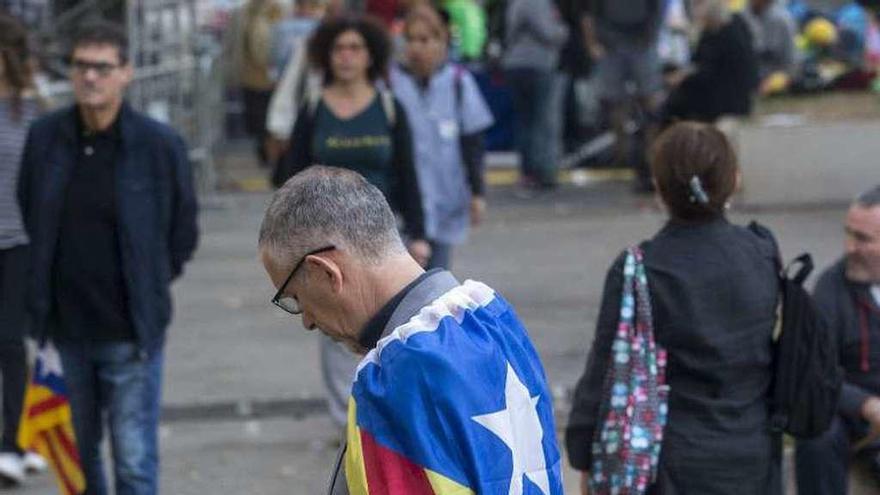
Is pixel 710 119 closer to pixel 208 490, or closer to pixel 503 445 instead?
pixel 208 490

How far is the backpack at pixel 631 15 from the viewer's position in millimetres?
15102

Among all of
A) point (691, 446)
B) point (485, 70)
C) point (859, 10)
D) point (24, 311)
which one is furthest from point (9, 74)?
point (859, 10)

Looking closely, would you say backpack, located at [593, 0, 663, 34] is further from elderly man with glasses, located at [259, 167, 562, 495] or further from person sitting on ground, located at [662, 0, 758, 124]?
elderly man with glasses, located at [259, 167, 562, 495]

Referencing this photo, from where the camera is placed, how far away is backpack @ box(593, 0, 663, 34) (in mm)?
15102

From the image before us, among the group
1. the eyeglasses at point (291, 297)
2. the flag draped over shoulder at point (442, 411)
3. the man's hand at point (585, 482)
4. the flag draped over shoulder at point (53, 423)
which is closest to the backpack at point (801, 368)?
the man's hand at point (585, 482)

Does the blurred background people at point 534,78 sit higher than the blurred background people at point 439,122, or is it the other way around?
the blurred background people at point 439,122

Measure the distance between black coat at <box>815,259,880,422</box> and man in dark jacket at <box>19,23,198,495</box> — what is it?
7.14ft

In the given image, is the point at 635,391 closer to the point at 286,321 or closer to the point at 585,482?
the point at 585,482

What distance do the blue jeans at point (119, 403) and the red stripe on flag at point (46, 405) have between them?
1.29 ft

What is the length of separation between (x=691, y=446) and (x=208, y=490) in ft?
10.4

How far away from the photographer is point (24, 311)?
7.45m

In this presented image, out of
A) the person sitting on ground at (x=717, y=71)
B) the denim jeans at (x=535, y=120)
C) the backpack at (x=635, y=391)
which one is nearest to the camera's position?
the backpack at (x=635, y=391)

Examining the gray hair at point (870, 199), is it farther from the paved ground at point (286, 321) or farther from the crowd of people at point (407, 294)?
the paved ground at point (286, 321)

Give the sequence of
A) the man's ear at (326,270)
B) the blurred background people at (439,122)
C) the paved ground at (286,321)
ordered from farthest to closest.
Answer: the blurred background people at (439,122) → the paved ground at (286,321) → the man's ear at (326,270)
